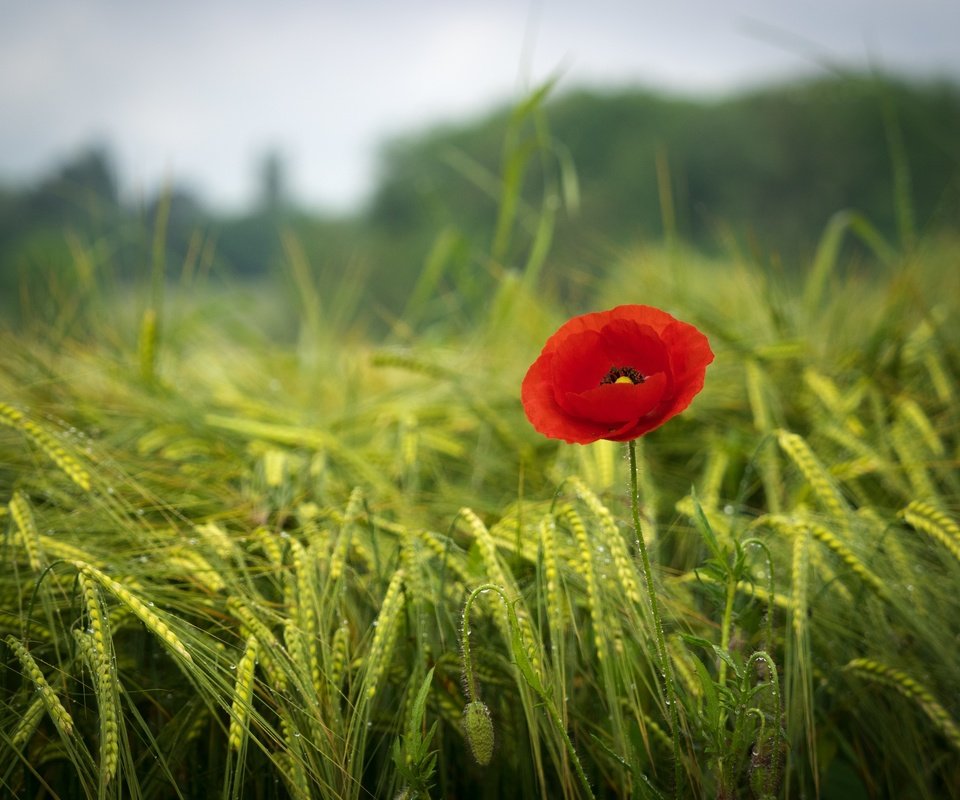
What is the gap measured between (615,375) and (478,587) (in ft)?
0.43

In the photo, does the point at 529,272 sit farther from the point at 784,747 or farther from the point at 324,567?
the point at 784,747

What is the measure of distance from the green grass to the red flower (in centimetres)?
8

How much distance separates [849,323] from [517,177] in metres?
0.47

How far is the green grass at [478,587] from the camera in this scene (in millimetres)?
468

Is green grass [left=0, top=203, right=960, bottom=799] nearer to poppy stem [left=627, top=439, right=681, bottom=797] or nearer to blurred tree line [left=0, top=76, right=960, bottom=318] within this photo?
poppy stem [left=627, top=439, right=681, bottom=797]

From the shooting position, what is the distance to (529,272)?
3.80 feet

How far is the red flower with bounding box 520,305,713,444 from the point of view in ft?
1.22

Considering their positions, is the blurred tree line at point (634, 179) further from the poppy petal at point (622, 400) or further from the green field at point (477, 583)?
the poppy petal at point (622, 400)

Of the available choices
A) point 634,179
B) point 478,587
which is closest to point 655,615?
point 478,587

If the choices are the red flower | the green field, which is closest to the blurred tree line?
the green field

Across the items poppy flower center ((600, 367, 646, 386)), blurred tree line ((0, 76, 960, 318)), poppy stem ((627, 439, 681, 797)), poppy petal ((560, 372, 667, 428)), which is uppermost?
blurred tree line ((0, 76, 960, 318))

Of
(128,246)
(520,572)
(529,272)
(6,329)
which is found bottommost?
(520,572)

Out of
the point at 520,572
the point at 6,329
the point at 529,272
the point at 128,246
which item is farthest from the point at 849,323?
the point at 128,246

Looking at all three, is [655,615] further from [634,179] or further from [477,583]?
[634,179]
